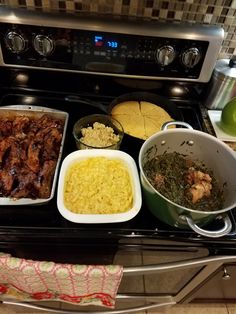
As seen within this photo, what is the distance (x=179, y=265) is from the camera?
0.77m

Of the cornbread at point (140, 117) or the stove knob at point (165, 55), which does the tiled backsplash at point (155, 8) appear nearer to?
the stove knob at point (165, 55)

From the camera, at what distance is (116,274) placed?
70cm

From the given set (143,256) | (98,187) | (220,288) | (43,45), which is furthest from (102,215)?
(220,288)

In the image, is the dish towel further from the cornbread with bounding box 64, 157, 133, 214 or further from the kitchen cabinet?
the kitchen cabinet

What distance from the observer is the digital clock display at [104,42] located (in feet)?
2.64

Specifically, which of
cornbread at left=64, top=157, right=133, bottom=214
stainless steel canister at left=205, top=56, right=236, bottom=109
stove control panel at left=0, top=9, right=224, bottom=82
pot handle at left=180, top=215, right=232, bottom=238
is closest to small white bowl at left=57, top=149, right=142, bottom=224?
cornbread at left=64, top=157, right=133, bottom=214

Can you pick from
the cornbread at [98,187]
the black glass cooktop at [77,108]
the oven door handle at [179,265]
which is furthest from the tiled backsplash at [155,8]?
the oven door handle at [179,265]

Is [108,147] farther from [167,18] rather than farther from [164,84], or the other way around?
[167,18]

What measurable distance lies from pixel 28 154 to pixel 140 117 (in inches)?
14.4

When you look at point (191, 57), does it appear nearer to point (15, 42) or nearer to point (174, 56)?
point (174, 56)

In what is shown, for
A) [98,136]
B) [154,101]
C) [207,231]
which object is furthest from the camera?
[154,101]

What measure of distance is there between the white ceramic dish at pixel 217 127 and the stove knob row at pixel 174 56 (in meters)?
0.18

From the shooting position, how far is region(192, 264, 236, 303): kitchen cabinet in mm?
870

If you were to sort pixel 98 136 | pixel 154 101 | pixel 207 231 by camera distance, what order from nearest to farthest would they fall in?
1. pixel 207 231
2. pixel 98 136
3. pixel 154 101
